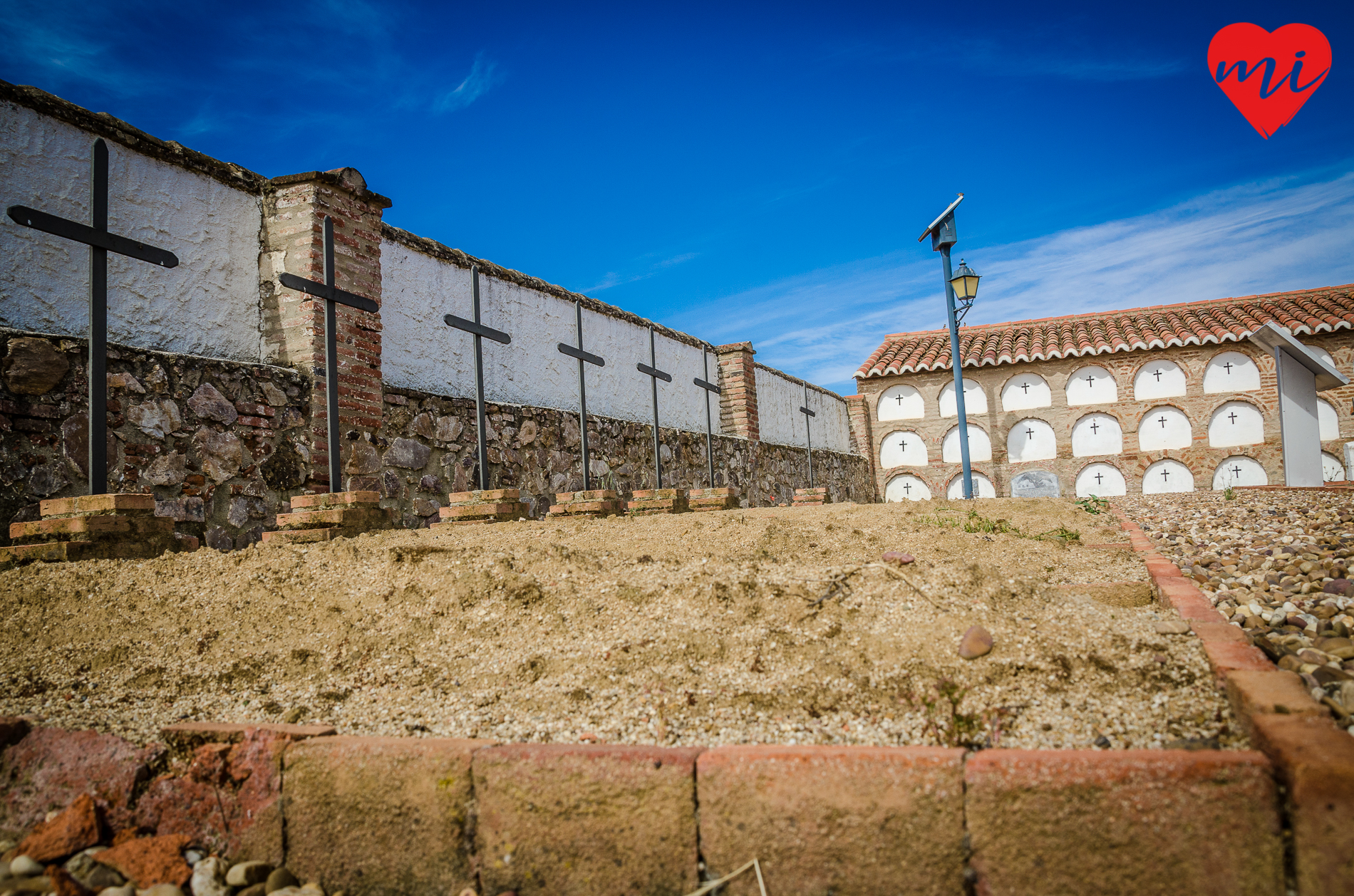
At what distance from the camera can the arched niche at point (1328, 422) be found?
12891 millimetres

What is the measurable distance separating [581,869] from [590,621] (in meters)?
1.10

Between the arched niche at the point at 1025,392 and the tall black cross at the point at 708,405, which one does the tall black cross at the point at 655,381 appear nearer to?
the tall black cross at the point at 708,405

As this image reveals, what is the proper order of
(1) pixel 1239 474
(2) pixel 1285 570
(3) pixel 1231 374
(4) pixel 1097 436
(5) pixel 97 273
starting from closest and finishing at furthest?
(2) pixel 1285 570 → (5) pixel 97 273 → (1) pixel 1239 474 → (3) pixel 1231 374 → (4) pixel 1097 436

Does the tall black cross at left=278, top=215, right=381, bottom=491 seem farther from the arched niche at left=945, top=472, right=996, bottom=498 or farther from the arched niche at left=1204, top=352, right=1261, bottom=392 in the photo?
the arched niche at left=1204, top=352, right=1261, bottom=392

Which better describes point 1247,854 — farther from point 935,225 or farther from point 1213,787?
point 935,225

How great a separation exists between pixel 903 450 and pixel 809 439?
3.12 meters

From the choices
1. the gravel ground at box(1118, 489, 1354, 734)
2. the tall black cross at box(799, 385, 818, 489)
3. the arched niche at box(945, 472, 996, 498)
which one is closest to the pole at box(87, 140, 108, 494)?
the gravel ground at box(1118, 489, 1354, 734)

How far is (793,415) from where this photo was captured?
14.3 m

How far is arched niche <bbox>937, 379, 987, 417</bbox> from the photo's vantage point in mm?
15258

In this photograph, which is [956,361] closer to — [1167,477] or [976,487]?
[976,487]

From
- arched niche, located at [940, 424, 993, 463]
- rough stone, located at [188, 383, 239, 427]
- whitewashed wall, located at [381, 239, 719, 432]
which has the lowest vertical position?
rough stone, located at [188, 383, 239, 427]

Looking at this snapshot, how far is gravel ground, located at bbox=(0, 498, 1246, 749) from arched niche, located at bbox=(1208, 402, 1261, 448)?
40.6ft

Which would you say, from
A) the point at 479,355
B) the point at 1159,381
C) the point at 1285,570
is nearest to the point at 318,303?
the point at 479,355

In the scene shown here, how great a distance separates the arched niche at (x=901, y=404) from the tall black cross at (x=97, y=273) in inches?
560
